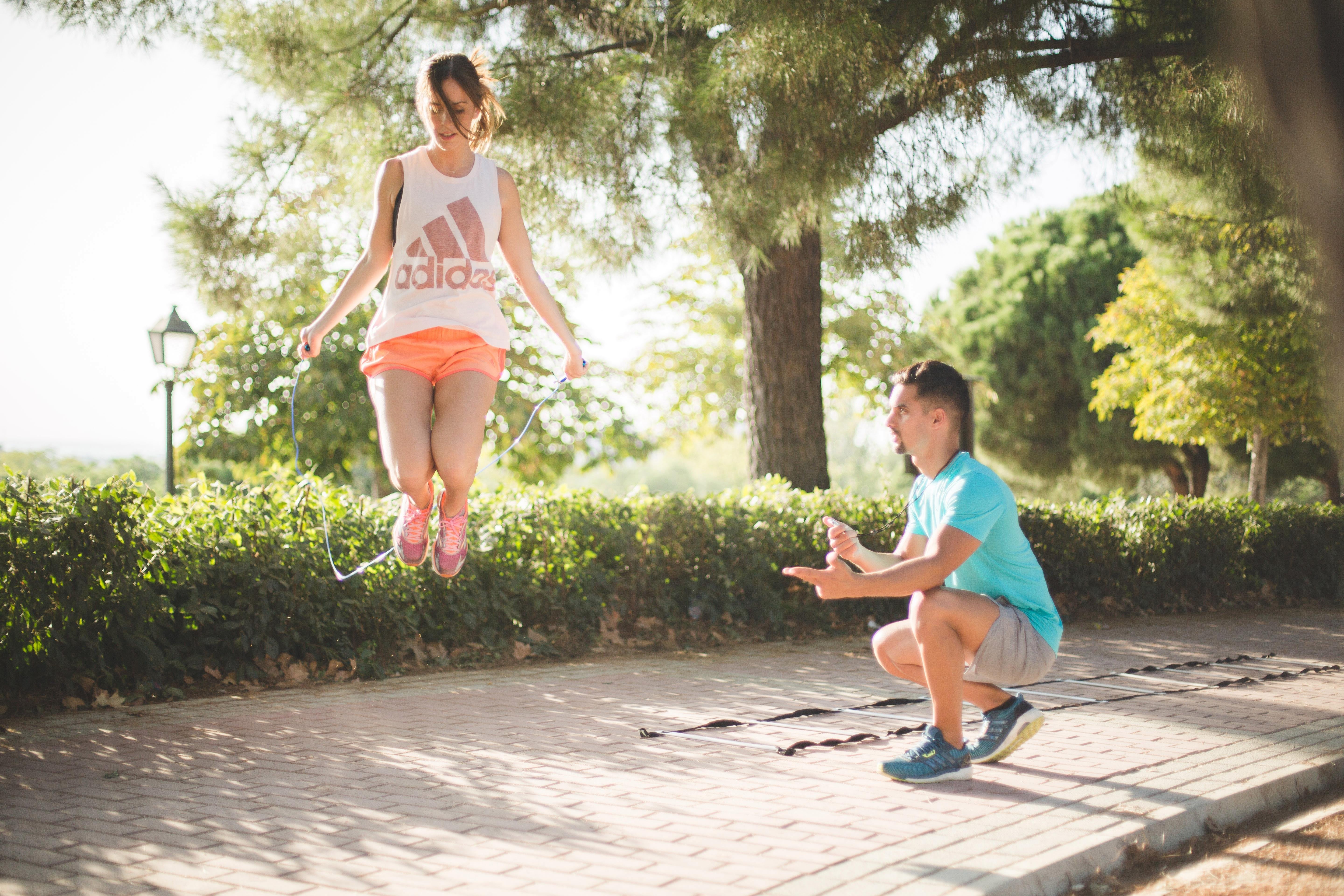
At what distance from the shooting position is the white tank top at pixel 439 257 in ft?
14.8

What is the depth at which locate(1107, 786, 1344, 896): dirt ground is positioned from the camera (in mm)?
3236

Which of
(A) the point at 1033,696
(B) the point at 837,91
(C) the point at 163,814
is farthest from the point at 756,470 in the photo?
(C) the point at 163,814

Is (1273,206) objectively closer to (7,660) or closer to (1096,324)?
(7,660)

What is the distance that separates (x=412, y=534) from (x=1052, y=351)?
3185 cm

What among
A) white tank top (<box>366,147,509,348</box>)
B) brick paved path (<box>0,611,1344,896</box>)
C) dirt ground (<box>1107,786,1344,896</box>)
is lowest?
dirt ground (<box>1107,786,1344,896</box>)

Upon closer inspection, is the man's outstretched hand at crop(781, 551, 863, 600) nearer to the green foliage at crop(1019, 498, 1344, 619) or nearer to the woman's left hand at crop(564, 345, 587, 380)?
the woman's left hand at crop(564, 345, 587, 380)

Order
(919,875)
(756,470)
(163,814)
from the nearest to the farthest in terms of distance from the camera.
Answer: (919,875) → (163,814) → (756,470)

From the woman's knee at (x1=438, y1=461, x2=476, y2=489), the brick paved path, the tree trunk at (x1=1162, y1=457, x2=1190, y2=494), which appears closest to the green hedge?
the brick paved path

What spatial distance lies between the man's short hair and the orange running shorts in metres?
1.75

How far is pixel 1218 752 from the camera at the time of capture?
479cm

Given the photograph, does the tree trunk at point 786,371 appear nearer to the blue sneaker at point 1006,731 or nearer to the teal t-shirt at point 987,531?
the teal t-shirt at point 987,531

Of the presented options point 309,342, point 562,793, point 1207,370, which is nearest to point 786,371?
point 309,342

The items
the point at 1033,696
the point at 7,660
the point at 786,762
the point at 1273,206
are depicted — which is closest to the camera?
the point at 786,762

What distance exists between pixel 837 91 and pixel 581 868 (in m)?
6.62
